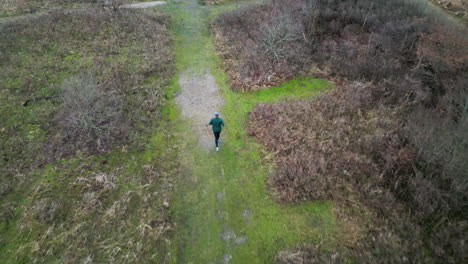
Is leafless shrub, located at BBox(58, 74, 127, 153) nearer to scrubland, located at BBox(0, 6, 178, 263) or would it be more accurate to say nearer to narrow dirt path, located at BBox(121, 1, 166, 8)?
scrubland, located at BBox(0, 6, 178, 263)

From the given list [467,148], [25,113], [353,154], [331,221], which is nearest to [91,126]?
[25,113]

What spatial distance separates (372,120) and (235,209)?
8400 millimetres

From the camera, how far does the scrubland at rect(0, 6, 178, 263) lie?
8.55 meters

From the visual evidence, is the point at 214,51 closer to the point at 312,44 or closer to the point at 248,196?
the point at 312,44

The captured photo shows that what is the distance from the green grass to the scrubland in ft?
2.37

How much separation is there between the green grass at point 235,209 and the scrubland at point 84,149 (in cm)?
72

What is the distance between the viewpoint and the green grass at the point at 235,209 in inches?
→ 335

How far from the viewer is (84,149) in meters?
11.8

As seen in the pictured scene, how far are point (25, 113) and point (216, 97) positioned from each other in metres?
10.4

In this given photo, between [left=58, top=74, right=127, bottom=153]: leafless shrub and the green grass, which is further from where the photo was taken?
[left=58, top=74, right=127, bottom=153]: leafless shrub

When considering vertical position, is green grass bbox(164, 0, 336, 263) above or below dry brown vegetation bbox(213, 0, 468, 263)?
below

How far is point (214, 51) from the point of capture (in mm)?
20422

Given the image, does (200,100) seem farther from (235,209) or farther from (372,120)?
(372,120)

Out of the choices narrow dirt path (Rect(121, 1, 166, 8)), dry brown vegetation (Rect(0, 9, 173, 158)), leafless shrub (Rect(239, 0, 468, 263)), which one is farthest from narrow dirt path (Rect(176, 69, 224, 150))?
narrow dirt path (Rect(121, 1, 166, 8))
